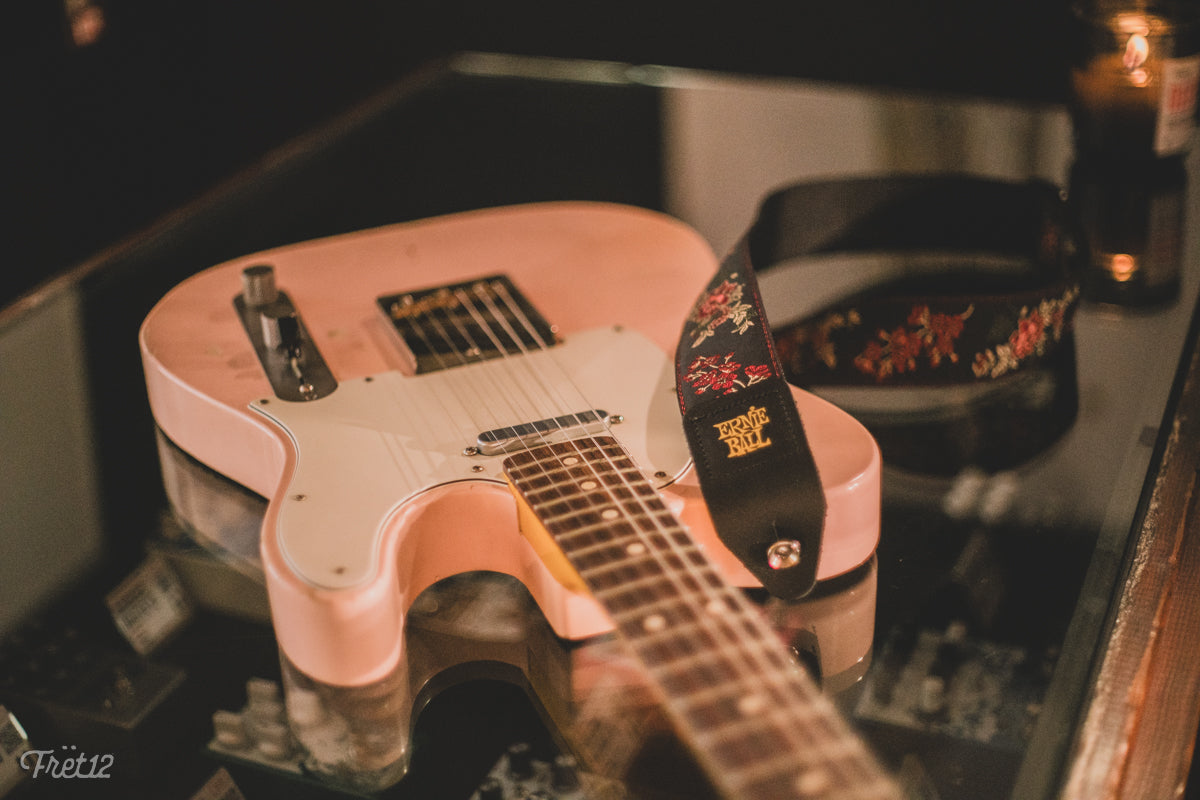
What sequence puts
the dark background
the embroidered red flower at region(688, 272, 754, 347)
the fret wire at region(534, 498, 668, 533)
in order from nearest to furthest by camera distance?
the fret wire at region(534, 498, 668, 533) < the embroidered red flower at region(688, 272, 754, 347) < the dark background

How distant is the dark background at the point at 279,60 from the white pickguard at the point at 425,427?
1.73 ft

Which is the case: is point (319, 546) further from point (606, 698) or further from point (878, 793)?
point (878, 793)

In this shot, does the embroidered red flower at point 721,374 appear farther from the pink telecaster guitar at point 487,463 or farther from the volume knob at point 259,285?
the volume knob at point 259,285

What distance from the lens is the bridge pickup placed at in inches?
20.0

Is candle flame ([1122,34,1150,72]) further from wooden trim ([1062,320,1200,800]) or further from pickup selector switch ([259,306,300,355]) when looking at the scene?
pickup selector switch ([259,306,300,355])

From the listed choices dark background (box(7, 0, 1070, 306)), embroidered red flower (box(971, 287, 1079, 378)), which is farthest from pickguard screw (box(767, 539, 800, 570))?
dark background (box(7, 0, 1070, 306))

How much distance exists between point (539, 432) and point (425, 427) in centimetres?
6

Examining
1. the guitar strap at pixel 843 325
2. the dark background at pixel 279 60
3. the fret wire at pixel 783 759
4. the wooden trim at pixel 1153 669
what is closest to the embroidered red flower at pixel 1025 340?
the guitar strap at pixel 843 325

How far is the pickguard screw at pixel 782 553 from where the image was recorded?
1.54 feet

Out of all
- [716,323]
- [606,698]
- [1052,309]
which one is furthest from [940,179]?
[606,698]

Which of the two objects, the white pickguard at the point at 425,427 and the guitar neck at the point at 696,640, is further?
the white pickguard at the point at 425,427

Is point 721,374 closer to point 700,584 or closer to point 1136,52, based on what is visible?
point 700,584

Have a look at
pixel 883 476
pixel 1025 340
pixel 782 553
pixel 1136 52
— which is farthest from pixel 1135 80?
pixel 782 553

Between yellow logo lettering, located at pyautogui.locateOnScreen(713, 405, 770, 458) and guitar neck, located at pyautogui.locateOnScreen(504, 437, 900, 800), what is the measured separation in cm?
4
